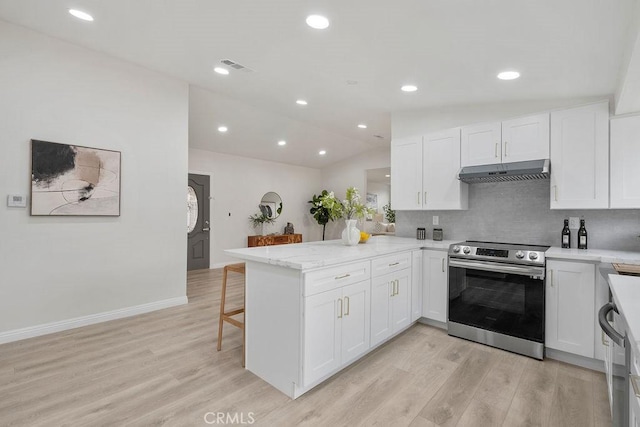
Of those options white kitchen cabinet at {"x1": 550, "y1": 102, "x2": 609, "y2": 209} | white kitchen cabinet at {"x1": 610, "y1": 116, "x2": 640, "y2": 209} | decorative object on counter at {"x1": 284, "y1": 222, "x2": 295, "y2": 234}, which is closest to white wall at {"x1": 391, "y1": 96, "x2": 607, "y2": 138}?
white kitchen cabinet at {"x1": 550, "y1": 102, "x2": 609, "y2": 209}

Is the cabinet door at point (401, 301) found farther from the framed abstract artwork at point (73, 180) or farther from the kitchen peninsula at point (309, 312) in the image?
the framed abstract artwork at point (73, 180)

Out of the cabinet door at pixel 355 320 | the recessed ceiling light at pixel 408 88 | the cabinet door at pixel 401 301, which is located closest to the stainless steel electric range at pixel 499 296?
the cabinet door at pixel 401 301

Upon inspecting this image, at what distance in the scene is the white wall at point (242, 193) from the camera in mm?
6805

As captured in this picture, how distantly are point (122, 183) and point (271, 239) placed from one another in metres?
4.01

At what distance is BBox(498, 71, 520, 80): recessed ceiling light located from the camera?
2760mm

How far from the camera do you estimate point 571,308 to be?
259cm

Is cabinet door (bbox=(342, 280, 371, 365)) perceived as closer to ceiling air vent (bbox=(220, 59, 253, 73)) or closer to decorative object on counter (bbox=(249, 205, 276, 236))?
ceiling air vent (bbox=(220, 59, 253, 73))

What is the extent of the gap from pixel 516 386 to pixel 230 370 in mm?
2119

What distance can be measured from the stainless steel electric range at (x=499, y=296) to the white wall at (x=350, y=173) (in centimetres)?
516

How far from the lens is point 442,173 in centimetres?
363

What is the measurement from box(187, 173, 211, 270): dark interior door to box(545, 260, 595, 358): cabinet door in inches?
233

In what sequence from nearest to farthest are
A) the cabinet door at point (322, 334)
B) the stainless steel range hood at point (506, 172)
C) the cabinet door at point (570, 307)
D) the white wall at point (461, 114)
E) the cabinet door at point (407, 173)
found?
the cabinet door at point (322, 334) < the cabinet door at point (570, 307) < the stainless steel range hood at point (506, 172) < the white wall at point (461, 114) < the cabinet door at point (407, 173)

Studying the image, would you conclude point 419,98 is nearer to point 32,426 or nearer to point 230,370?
point 230,370

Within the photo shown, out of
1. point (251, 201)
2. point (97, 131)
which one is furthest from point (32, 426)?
point (251, 201)
